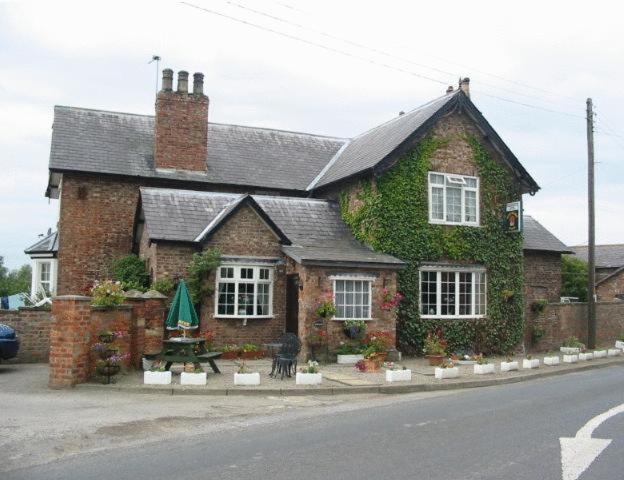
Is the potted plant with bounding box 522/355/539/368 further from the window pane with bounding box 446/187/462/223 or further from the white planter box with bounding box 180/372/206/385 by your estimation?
the white planter box with bounding box 180/372/206/385

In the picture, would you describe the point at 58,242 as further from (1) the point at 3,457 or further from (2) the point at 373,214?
(1) the point at 3,457

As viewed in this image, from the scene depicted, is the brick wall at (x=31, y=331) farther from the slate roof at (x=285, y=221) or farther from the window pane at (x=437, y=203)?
the window pane at (x=437, y=203)

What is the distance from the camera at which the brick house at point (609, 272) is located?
127 ft

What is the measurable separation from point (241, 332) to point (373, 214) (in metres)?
5.57

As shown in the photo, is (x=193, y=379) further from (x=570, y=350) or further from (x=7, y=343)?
(x=570, y=350)

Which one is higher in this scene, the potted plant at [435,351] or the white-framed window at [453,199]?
the white-framed window at [453,199]

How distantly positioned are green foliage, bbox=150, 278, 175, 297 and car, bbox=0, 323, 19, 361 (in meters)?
4.07

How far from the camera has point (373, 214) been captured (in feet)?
69.1

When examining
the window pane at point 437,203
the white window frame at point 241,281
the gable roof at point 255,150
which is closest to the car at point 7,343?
the white window frame at point 241,281

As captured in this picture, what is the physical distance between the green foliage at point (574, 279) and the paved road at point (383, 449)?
1142 inches

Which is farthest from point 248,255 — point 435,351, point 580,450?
point 580,450

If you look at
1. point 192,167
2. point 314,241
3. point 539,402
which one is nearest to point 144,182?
point 192,167

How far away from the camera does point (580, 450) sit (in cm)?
795

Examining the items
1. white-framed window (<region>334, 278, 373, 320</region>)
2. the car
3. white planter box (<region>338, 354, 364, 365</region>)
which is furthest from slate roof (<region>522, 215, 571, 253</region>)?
the car
